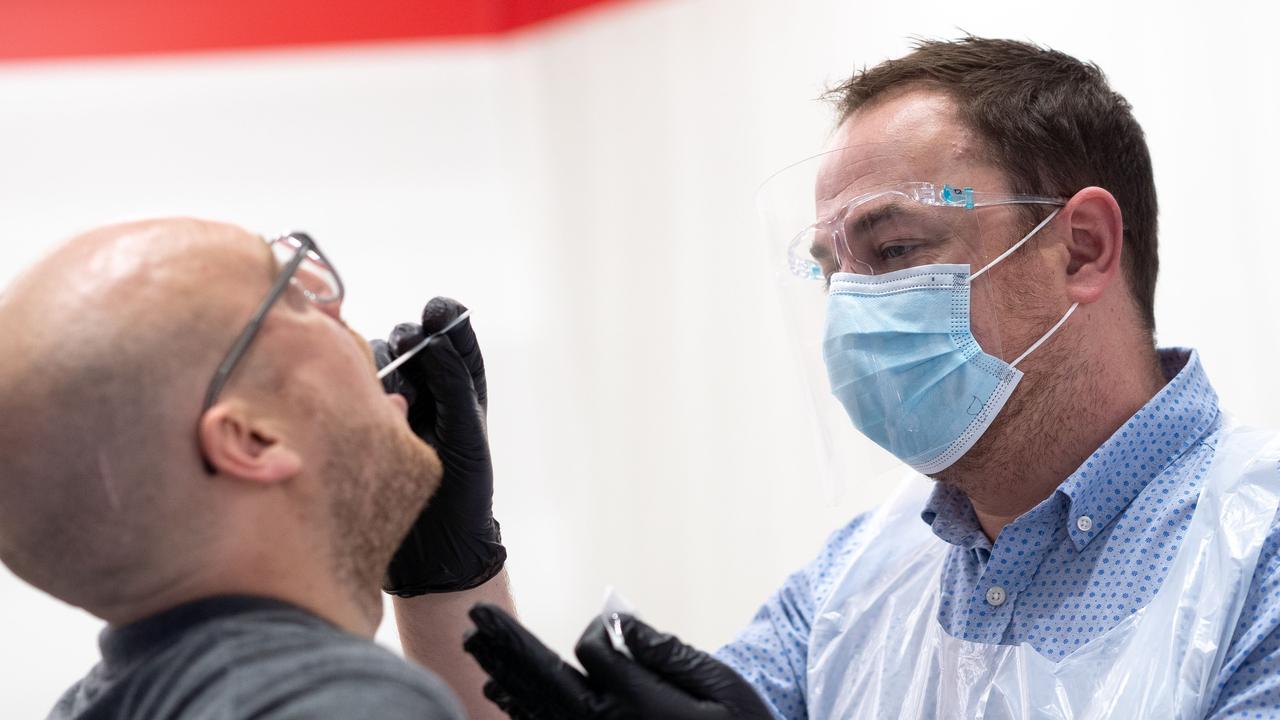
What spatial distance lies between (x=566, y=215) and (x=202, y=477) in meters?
3.12

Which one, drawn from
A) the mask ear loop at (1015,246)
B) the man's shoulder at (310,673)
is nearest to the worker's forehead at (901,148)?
the mask ear loop at (1015,246)

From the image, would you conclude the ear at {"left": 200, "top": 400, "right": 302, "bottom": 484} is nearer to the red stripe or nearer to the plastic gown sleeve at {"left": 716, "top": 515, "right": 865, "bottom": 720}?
the plastic gown sleeve at {"left": 716, "top": 515, "right": 865, "bottom": 720}

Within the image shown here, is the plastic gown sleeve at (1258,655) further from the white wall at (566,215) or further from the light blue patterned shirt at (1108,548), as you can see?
the white wall at (566,215)

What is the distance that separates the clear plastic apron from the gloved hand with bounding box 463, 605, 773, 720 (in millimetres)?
429

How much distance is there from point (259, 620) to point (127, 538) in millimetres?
137

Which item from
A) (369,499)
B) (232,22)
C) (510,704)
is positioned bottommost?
(510,704)

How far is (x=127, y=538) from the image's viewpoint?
1062 millimetres

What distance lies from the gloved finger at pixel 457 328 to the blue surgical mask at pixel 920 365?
0.54 m

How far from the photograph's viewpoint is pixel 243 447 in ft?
3.55

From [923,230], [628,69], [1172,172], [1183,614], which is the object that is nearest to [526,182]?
[628,69]

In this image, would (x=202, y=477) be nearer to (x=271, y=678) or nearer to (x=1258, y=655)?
(x=271, y=678)

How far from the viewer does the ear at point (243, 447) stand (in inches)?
41.9

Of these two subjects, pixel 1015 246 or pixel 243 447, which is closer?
pixel 243 447

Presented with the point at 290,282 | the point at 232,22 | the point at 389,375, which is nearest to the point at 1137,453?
the point at 389,375
